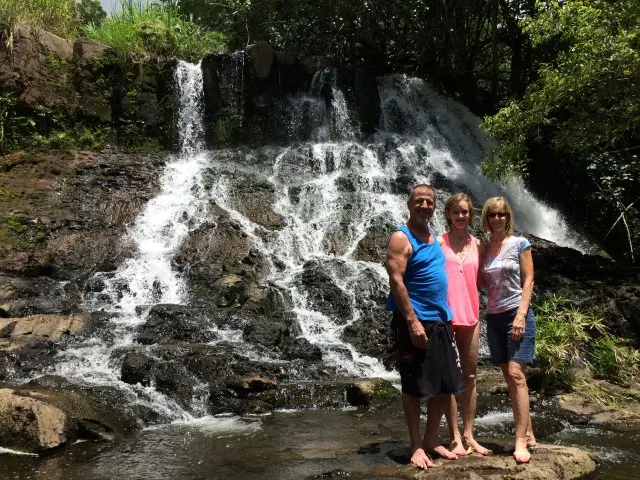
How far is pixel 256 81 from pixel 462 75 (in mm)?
6681

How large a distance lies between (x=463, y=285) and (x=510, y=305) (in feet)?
1.14

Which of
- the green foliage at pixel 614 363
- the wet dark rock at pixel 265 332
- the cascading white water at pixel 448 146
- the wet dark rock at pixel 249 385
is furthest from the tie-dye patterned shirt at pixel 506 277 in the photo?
the cascading white water at pixel 448 146

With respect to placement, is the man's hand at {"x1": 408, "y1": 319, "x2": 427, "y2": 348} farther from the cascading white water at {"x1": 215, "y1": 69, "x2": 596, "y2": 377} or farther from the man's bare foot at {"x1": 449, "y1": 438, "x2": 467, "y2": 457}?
the cascading white water at {"x1": 215, "y1": 69, "x2": 596, "y2": 377}

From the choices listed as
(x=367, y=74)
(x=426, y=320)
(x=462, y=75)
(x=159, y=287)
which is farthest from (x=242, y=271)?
(x=462, y=75)

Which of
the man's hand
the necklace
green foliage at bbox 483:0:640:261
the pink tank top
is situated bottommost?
the man's hand

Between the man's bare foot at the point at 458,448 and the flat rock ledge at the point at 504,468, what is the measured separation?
5 cm

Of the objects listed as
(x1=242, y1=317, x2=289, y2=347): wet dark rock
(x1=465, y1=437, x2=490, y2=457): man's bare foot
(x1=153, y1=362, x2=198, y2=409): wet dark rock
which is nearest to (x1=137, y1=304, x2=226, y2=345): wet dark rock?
(x1=242, y1=317, x2=289, y2=347): wet dark rock

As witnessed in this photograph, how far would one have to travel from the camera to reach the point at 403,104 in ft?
57.4

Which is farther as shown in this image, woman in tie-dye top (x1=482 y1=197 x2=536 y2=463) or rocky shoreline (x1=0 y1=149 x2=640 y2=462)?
rocky shoreline (x1=0 y1=149 x2=640 y2=462)

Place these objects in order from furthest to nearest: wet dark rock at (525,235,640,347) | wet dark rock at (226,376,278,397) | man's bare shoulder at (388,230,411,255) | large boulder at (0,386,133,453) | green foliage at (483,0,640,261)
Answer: wet dark rock at (525,235,640,347) → green foliage at (483,0,640,261) → wet dark rock at (226,376,278,397) → large boulder at (0,386,133,453) → man's bare shoulder at (388,230,411,255)

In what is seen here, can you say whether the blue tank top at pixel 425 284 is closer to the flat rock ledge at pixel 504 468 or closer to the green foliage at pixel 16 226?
the flat rock ledge at pixel 504 468

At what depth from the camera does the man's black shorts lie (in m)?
3.61

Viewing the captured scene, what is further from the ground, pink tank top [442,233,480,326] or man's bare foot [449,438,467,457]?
pink tank top [442,233,480,326]

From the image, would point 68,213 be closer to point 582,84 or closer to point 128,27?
point 128,27
